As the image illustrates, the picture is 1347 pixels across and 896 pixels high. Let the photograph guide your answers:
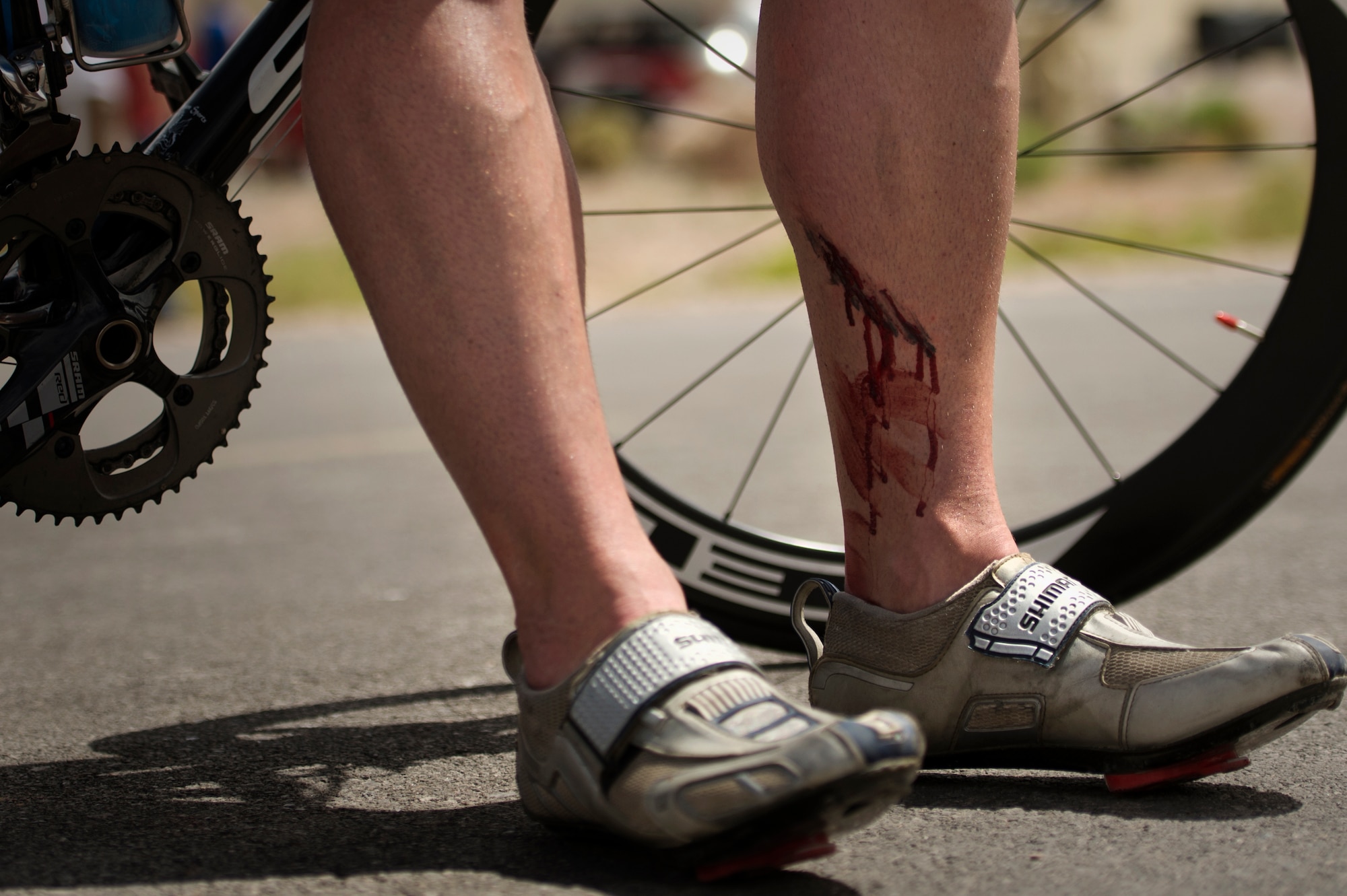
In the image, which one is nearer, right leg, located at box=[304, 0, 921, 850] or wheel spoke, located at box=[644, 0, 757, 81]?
right leg, located at box=[304, 0, 921, 850]

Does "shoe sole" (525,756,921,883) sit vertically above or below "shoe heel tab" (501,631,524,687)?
below

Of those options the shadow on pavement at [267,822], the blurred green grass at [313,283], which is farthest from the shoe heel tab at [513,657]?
the blurred green grass at [313,283]

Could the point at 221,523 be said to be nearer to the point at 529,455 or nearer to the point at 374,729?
the point at 374,729

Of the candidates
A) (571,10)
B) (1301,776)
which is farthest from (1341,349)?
(571,10)

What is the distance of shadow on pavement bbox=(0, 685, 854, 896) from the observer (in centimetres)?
105

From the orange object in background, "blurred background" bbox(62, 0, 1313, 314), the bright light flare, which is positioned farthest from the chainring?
the bright light flare

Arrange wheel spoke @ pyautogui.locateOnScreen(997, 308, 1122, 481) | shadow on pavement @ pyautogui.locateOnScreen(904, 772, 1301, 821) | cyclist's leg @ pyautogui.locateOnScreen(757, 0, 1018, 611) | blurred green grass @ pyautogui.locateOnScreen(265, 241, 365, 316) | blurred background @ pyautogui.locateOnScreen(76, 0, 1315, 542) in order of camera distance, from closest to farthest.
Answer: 1. shadow on pavement @ pyautogui.locateOnScreen(904, 772, 1301, 821)
2. cyclist's leg @ pyautogui.locateOnScreen(757, 0, 1018, 611)
3. wheel spoke @ pyautogui.locateOnScreen(997, 308, 1122, 481)
4. blurred background @ pyautogui.locateOnScreen(76, 0, 1315, 542)
5. blurred green grass @ pyautogui.locateOnScreen(265, 241, 365, 316)

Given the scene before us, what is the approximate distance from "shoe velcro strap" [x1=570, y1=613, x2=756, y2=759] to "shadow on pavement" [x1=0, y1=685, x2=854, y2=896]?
0.12 meters

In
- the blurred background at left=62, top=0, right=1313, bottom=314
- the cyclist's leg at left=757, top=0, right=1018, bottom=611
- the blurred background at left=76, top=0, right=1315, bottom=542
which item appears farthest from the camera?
the blurred background at left=62, top=0, right=1313, bottom=314

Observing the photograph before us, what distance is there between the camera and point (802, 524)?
9.21 ft

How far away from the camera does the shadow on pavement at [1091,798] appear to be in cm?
116

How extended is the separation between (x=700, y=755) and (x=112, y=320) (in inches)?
27.3

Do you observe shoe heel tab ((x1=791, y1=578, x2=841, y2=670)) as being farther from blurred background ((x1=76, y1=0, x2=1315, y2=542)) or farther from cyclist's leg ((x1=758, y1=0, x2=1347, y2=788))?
blurred background ((x1=76, y1=0, x2=1315, y2=542))

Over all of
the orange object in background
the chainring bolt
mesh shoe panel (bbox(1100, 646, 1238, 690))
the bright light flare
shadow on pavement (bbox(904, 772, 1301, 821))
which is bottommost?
shadow on pavement (bbox(904, 772, 1301, 821))
